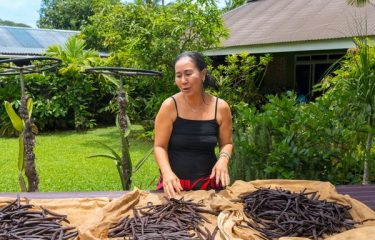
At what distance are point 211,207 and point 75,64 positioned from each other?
362 inches

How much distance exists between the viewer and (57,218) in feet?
7.11

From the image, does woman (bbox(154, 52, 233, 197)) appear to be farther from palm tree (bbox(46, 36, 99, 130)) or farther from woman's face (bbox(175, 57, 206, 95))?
palm tree (bbox(46, 36, 99, 130))

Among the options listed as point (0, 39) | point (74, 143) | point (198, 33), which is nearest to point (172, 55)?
point (198, 33)

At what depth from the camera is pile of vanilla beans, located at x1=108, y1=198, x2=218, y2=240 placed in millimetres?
1923

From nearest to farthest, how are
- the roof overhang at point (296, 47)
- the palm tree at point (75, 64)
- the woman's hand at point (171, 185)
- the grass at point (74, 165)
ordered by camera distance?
the woman's hand at point (171, 185), the grass at point (74, 165), the roof overhang at point (296, 47), the palm tree at point (75, 64)

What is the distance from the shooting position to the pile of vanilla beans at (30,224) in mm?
Answer: 1921

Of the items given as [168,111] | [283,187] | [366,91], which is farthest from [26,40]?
[283,187]

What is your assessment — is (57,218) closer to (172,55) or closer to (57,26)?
(172,55)

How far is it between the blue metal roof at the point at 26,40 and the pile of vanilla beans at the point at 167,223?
14116 mm

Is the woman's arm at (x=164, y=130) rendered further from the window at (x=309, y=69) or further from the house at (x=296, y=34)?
the window at (x=309, y=69)

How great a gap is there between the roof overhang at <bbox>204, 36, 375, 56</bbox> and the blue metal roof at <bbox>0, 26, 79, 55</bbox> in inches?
291

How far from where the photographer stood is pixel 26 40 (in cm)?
1711

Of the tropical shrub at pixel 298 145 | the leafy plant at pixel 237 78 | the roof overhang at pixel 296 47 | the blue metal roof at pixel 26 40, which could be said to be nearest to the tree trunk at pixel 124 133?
the tropical shrub at pixel 298 145

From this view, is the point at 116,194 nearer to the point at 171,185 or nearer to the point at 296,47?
the point at 171,185
